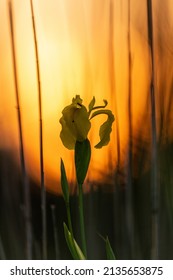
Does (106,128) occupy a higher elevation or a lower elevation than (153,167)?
higher

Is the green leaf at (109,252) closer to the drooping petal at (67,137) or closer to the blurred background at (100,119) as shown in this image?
the blurred background at (100,119)

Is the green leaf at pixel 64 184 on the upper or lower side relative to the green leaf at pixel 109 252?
upper

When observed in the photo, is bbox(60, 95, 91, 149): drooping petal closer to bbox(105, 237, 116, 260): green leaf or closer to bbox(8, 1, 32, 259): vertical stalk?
bbox(8, 1, 32, 259): vertical stalk

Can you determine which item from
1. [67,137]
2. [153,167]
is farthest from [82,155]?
[153,167]

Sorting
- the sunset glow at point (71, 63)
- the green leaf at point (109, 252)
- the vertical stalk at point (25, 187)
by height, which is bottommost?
the green leaf at point (109, 252)

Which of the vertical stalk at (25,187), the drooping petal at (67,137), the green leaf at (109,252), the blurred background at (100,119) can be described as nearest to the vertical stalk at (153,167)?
the blurred background at (100,119)

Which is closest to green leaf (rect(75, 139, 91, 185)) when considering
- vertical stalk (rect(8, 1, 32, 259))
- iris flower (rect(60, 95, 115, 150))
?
iris flower (rect(60, 95, 115, 150))

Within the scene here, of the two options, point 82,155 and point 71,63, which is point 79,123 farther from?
point 71,63
